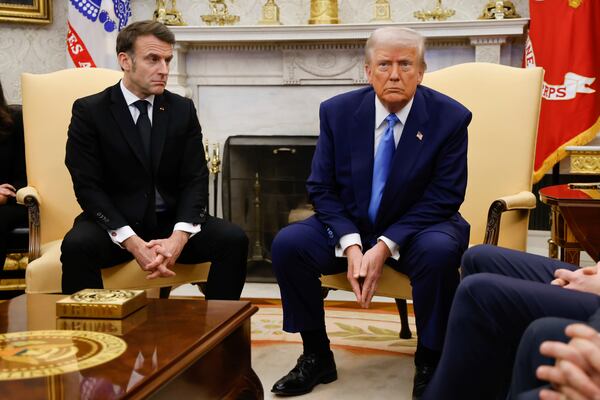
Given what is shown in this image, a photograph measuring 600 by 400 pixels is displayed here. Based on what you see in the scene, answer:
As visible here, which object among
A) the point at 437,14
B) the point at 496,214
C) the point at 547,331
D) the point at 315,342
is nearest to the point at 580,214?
the point at 496,214

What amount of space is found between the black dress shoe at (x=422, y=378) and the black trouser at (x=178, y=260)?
0.76 metres

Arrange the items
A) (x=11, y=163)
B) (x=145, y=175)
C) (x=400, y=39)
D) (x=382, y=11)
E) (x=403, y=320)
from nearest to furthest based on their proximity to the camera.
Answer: (x=400, y=39) → (x=145, y=175) → (x=403, y=320) → (x=11, y=163) → (x=382, y=11)

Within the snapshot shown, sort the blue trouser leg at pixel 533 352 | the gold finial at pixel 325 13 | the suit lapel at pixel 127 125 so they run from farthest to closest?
the gold finial at pixel 325 13 → the suit lapel at pixel 127 125 → the blue trouser leg at pixel 533 352

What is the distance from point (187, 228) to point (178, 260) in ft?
0.44

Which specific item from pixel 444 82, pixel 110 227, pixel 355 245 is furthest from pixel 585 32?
pixel 110 227

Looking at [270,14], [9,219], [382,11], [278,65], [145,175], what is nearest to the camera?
[145,175]

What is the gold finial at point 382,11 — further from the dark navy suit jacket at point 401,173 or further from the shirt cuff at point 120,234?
the shirt cuff at point 120,234

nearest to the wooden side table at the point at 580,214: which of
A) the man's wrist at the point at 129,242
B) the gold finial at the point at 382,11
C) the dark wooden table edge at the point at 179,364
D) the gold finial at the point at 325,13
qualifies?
the dark wooden table edge at the point at 179,364

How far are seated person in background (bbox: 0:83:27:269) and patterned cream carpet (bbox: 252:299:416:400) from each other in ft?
3.84

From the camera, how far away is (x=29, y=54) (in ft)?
17.2

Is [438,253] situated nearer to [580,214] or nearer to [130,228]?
[580,214]

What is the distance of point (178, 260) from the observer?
3086mm

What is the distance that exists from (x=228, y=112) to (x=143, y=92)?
1990mm

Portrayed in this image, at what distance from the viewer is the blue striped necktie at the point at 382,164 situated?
2.95m
